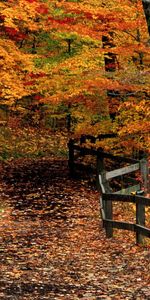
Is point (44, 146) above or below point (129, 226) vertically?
below

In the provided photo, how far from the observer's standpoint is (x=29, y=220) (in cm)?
1459

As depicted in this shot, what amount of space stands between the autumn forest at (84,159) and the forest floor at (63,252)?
2 cm

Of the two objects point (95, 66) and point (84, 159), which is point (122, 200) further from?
point (84, 159)

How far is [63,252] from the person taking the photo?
35.6ft

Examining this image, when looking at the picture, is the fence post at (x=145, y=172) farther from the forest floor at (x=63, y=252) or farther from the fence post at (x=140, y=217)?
the fence post at (x=140, y=217)

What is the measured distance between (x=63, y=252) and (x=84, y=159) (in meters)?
12.6

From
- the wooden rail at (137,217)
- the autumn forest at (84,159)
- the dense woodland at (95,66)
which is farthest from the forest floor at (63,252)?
the dense woodland at (95,66)

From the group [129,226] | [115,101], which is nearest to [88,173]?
[115,101]

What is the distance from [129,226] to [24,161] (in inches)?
635

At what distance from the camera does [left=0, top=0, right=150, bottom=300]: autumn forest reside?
8875 mm

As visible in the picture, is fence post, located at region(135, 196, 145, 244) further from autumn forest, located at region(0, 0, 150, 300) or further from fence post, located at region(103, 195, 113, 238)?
fence post, located at region(103, 195, 113, 238)

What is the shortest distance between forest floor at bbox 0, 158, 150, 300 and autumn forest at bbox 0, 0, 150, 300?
0.08 ft

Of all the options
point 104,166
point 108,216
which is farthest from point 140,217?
point 104,166

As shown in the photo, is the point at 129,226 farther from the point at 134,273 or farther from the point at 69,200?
the point at 69,200
